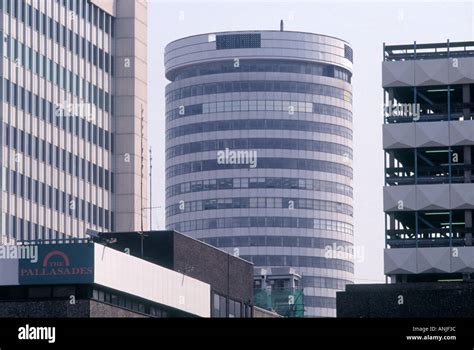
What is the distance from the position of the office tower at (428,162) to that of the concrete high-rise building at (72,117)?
4052 cm

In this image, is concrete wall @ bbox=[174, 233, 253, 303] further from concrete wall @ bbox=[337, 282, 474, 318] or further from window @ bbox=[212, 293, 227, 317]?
concrete wall @ bbox=[337, 282, 474, 318]

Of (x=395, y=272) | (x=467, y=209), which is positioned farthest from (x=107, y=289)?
(x=467, y=209)

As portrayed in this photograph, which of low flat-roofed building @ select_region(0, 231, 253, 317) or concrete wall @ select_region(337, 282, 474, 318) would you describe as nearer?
low flat-roofed building @ select_region(0, 231, 253, 317)

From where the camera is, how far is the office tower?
11819 centimetres

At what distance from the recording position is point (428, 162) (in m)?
124

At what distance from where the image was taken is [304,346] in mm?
6102

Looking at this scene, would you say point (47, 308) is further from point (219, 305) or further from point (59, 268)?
point (219, 305)

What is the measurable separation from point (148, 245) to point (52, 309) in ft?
70.5

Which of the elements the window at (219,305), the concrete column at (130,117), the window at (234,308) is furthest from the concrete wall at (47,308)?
the concrete column at (130,117)

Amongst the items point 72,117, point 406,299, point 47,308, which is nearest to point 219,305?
point 406,299

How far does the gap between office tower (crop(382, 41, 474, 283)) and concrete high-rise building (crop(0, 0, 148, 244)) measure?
1595 inches

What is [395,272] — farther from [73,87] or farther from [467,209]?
[73,87]

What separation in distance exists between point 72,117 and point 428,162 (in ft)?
165

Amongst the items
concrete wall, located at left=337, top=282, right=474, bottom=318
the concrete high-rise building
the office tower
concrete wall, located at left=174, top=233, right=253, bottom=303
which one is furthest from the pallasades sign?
the concrete high-rise building
